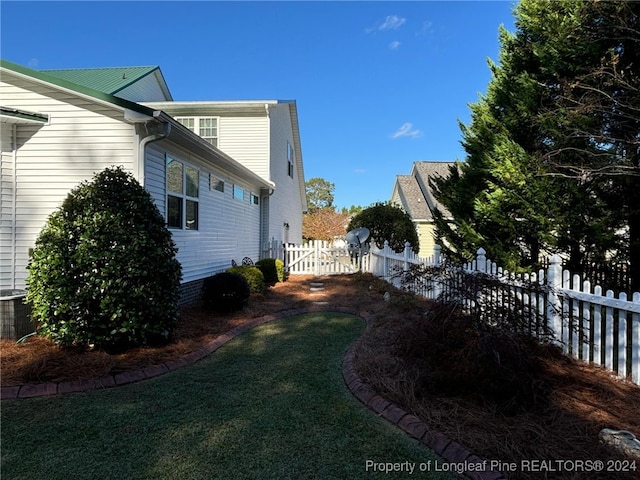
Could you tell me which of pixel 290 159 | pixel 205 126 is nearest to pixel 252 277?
pixel 205 126

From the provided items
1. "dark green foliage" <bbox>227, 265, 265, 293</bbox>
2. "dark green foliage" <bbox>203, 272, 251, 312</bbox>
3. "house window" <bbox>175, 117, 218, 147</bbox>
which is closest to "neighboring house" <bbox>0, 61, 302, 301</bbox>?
"dark green foliage" <bbox>203, 272, 251, 312</bbox>

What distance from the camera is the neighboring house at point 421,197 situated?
63.0 feet

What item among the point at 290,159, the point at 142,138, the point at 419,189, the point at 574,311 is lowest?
the point at 574,311

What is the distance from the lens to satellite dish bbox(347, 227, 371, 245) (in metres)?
12.7

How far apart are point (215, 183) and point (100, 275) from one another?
4.97 m

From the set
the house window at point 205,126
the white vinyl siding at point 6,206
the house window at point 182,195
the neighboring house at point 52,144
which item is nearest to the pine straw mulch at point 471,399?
the white vinyl siding at point 6,206

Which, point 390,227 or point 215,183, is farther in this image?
point 390,227

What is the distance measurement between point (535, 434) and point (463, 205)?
5693 mm

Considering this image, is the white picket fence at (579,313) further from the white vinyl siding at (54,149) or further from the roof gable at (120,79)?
the roof gable at (120,79)

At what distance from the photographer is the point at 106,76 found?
43.2ft

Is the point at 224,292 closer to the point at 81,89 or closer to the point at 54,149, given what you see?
the point at 54,149

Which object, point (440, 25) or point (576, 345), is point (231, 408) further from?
point (440, 25)

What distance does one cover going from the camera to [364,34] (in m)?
11.1

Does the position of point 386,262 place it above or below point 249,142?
below
